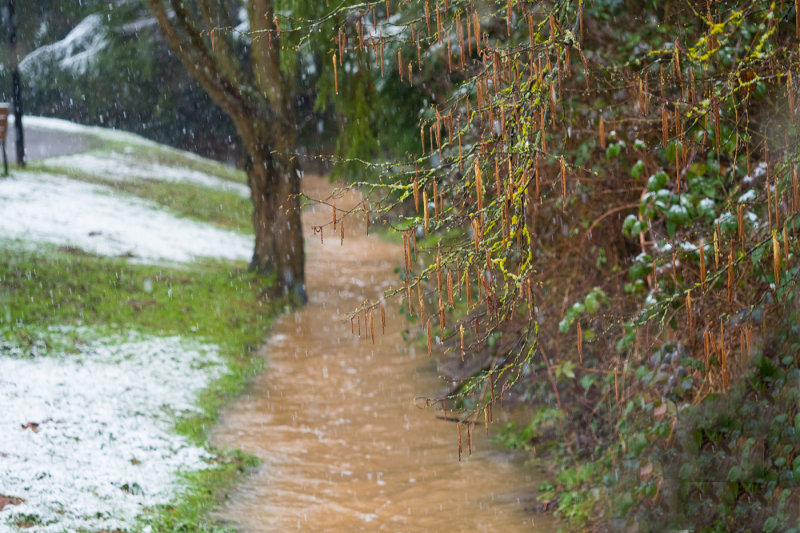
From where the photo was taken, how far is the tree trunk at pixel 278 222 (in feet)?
44.3

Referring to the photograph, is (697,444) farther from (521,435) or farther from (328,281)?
(328,281)

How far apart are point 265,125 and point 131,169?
11.6 metres

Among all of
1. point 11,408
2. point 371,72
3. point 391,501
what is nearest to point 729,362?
point 391,501

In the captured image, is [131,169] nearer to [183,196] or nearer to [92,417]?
[183,196]

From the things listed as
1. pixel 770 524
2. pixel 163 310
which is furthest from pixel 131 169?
pixel 770 524

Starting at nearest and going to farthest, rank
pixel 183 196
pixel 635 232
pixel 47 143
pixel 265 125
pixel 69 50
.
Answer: pixel 635 232 < pixel 265 125 < pixel 183 196 < pixel 47 143 < pixel 69 50

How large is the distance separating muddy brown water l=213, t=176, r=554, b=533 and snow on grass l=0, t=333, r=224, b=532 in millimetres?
635

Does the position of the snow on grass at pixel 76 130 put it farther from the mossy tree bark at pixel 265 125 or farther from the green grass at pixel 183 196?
the mossy tree bark at pixel 265 125

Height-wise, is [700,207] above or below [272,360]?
above

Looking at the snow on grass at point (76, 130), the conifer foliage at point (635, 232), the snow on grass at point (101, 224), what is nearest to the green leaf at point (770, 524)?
the conifer foliage at point (635, 232)

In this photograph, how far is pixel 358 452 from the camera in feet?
26.2

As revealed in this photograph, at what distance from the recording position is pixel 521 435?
27.1 feet

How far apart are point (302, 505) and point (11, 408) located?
9.01 feet

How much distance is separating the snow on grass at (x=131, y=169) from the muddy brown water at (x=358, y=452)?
38.1 ft
